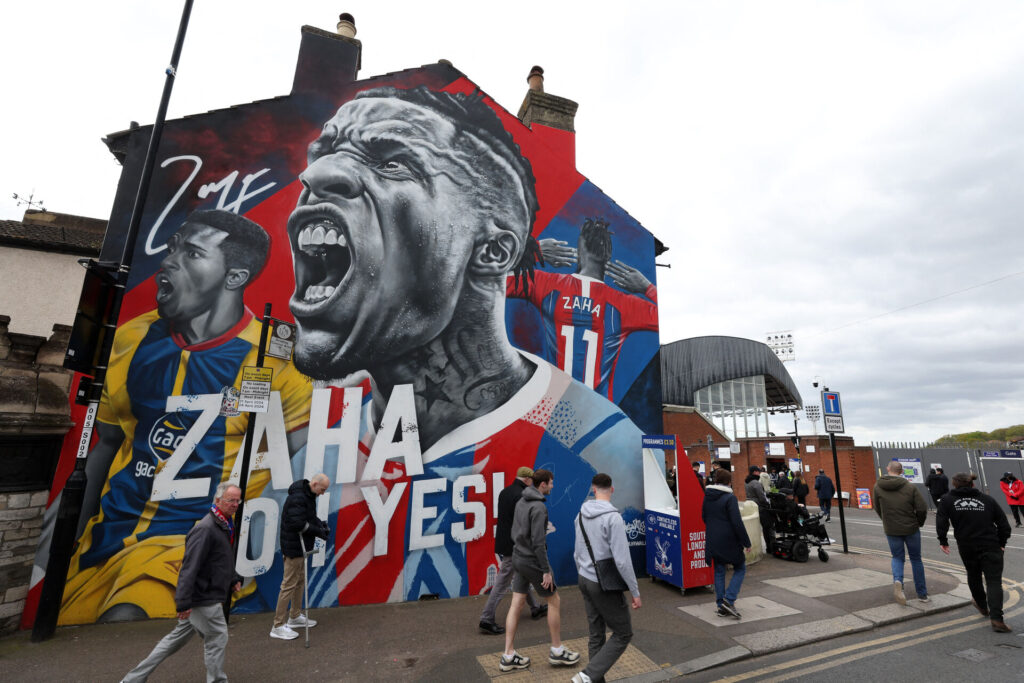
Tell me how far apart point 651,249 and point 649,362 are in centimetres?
263

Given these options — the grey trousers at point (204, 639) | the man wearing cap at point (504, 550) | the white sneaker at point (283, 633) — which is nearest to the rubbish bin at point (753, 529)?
the man wearing cap at point (504, 550)

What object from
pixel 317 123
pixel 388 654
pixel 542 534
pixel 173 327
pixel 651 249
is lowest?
pixel 388 654

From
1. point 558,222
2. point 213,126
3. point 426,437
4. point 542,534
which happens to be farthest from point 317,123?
point 542,534

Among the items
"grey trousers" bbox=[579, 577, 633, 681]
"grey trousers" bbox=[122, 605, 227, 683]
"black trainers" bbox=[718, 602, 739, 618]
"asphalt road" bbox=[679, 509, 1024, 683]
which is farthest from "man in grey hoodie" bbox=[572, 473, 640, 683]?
"grey trousers" bbox=[122, 605, 227, 683]

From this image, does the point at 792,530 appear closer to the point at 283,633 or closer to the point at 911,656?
the point at 911,656

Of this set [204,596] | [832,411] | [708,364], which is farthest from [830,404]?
[708,364]

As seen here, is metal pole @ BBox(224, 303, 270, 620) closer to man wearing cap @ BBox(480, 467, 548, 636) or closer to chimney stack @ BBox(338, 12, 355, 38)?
man wearing cap @ BBox(480, 467, 548, 636)

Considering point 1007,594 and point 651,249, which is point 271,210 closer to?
point 651,249

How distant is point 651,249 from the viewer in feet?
34.8

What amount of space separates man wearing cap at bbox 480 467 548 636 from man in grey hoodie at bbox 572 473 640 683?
1413mm

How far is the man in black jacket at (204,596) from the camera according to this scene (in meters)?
4.23

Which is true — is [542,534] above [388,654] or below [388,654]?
above

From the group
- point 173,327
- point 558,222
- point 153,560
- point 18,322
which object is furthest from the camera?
point 558,222

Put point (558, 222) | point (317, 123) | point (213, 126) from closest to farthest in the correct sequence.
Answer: point (213, 126) → point (317, 123) → point (558, 222)
